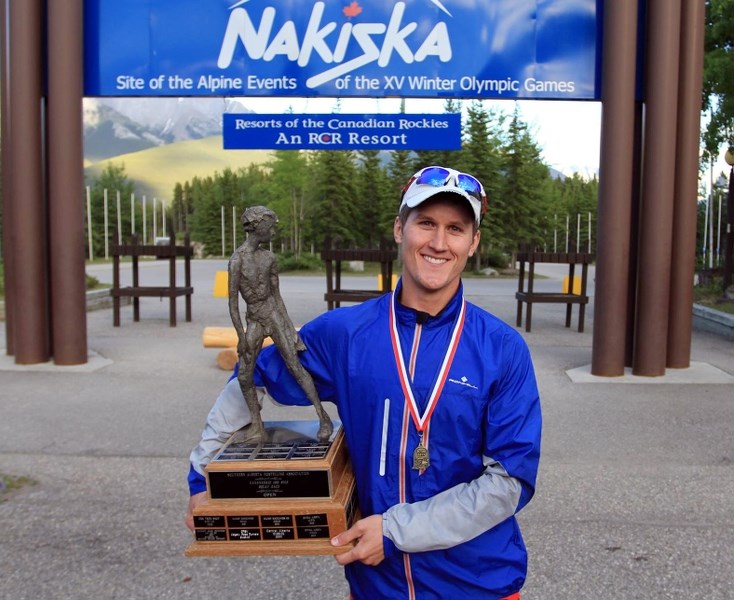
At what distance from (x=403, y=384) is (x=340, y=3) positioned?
8074 mm

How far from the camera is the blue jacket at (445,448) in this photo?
198cm

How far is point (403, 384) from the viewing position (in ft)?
6.70

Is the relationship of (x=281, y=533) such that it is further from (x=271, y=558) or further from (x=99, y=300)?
(x=99, y=300)

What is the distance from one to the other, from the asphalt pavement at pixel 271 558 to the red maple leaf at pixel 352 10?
14.9 ft

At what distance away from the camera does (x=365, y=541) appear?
1.99 metres

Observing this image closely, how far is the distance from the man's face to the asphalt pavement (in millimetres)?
2054

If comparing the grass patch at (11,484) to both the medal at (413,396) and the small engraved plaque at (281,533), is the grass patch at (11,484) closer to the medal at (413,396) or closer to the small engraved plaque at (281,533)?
the small engraved plaque at (281,533)

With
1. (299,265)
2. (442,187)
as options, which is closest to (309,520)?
(442,187)

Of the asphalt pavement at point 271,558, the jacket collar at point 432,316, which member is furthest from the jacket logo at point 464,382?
the asphalt pavement at point 271,558

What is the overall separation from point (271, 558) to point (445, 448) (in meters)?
2.21

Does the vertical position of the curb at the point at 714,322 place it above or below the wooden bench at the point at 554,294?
below

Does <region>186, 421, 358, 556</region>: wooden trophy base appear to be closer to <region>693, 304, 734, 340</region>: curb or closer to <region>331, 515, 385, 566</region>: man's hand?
<region>331, 515, 385, 566</region>: man's hand

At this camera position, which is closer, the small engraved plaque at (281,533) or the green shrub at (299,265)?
the small engraved plaque at (281,533)

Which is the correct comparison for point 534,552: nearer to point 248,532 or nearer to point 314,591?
point 314,591
